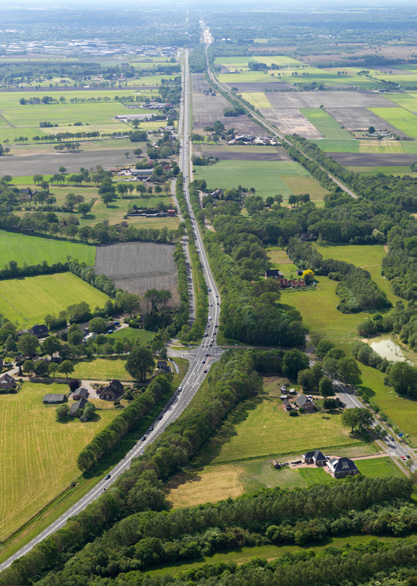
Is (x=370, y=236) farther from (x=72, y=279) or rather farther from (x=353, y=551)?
(x=353, y=551)

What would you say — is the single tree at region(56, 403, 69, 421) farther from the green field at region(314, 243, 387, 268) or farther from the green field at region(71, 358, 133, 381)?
the green field at region(314, 243, 387, 268)

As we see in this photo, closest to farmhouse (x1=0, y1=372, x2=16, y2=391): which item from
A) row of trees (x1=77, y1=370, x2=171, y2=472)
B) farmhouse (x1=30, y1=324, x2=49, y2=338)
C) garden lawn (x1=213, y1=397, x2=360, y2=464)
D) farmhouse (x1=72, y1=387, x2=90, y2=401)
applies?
farmhouse (x1=72, y1=387, x2=90, y2=401)

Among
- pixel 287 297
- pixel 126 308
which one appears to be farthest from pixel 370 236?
pixel 126 308

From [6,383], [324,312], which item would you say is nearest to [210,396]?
[6,383]

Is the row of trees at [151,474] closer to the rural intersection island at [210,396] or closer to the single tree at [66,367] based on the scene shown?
the rural intersection island at [210,396]

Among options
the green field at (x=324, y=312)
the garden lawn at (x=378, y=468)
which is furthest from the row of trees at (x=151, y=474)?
the green field at (x=324, y=312)
